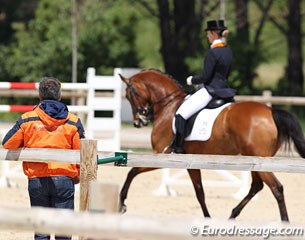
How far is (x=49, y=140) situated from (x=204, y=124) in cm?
388

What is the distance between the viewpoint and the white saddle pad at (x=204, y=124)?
10266 mm

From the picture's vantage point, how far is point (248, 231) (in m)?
4.49

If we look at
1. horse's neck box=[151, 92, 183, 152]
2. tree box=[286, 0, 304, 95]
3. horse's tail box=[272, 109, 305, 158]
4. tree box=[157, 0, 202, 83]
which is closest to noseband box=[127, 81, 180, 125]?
horse's neck box=[151, 92, 183, 152]

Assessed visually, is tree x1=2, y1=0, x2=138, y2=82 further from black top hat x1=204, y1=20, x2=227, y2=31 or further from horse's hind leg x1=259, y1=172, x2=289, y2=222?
horse's hind leg x1=259, y1=172, x2=289, y2=222

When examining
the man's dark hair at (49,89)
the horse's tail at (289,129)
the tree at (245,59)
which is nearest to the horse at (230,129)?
the horse's tail at (289,129)

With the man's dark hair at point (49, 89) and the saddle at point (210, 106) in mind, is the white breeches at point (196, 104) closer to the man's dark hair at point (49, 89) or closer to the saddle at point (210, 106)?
the saddle at point (210, 106)

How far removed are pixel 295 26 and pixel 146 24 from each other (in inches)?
781

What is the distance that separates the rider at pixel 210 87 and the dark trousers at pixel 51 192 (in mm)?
3967

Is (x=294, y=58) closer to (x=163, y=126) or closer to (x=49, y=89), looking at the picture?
(x=163, y=126)

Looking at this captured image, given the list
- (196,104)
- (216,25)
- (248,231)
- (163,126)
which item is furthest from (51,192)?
(216,25)

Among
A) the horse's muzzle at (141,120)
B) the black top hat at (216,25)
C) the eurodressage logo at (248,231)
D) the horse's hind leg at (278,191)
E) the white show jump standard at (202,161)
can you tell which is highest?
the black top hat at (216,25)

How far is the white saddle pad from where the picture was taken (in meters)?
10.3

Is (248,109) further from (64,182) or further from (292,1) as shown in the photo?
(292,1)

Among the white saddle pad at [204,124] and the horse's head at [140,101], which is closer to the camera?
the white saddle pad at [204,124]
